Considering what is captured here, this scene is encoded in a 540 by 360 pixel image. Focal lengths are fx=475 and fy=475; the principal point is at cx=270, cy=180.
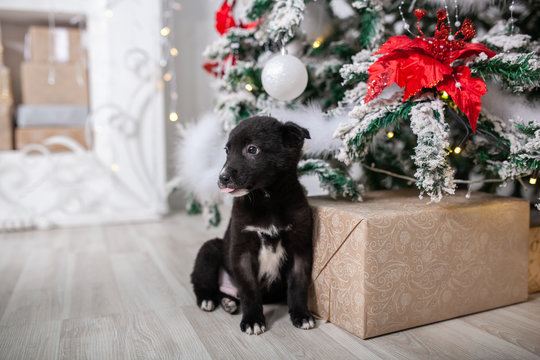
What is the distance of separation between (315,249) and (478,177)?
3.26 ft

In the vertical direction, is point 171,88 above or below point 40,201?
above

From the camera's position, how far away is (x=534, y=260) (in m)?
1.69

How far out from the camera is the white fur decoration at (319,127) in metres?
1.60

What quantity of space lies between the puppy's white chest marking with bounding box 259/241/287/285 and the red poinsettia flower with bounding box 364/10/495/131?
0.52 m

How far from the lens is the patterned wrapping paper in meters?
1.67

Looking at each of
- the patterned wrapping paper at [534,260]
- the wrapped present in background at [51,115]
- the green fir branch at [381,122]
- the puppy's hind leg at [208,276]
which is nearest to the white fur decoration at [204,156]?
the puppy's hind leg at [208,276]

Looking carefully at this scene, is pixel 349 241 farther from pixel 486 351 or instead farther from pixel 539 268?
pixel 539 268

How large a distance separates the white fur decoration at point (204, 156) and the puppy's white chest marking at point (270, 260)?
1.59 ft

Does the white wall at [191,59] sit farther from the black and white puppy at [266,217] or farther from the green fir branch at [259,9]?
the black and white puppy at [266,217]

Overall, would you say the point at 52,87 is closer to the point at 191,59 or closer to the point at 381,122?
the point at 191,59

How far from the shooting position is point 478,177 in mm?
2068

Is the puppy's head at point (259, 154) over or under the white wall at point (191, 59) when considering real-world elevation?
under

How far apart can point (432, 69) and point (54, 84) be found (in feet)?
8.52

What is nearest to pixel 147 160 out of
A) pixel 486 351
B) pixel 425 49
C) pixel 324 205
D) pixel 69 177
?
pixel 69 177
